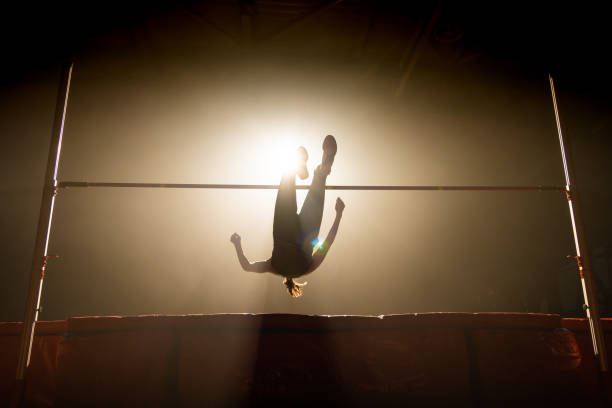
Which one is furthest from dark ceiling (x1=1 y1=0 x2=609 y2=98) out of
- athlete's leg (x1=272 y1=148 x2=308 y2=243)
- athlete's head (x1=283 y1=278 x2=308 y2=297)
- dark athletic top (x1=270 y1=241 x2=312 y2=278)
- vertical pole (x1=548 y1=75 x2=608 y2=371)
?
athlete's head (x1=283 y1=278 x2=308 y2=297)

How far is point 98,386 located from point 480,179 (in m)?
6.18

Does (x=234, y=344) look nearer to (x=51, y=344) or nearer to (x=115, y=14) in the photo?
(x=51, y=344)

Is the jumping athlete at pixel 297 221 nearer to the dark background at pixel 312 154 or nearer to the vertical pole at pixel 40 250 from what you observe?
the vertical pole at pixel 40 250

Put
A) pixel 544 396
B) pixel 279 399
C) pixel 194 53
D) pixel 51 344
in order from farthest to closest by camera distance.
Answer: pixel 194 53 < pixel 51 344 < pixel 544 396 < pixel 279 399

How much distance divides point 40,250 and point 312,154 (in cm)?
436

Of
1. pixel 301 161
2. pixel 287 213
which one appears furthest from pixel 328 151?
pixel 287 213

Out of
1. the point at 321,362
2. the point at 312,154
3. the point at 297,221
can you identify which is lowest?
the point at 321,362

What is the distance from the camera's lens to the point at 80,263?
19.4 ft

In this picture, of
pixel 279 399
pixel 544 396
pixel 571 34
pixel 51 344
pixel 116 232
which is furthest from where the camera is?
pixel 116 232

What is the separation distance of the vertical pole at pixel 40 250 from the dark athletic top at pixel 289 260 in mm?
1544

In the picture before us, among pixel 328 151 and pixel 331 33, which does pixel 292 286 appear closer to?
pixel 328 151

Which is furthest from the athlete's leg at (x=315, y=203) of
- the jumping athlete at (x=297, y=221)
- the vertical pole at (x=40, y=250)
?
the vertical pole at (x=40, y=250)

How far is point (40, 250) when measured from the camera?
259cm

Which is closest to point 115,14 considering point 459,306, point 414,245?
point 414,245
